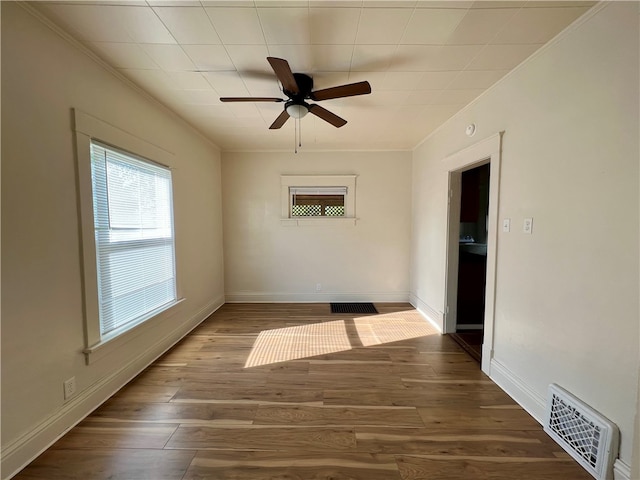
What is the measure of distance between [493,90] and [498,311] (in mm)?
1948

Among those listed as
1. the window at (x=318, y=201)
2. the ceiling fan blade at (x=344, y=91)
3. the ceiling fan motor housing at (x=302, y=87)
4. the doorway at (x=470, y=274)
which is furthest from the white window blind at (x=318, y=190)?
the ceiling fan blade at (x=344, y=91)

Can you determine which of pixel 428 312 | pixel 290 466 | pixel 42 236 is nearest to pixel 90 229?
pixel 42 236

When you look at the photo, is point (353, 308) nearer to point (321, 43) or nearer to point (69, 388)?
point (69, 388)

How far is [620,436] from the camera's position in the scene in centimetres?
134

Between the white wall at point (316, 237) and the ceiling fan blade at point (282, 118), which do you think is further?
the white wall at point (316, 237)

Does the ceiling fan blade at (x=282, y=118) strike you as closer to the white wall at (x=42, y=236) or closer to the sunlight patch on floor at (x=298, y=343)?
the white wall at (x=42, y=236)

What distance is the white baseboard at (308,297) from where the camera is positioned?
4523 millimetres

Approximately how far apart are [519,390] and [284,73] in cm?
291

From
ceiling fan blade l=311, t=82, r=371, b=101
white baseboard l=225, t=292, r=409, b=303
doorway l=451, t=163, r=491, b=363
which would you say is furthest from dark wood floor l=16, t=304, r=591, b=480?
ceiling fan blade l=311, t=82, r=371, b=101

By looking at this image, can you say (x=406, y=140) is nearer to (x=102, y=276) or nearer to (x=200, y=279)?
(x=200, y=279)

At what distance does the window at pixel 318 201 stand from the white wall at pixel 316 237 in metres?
0.25

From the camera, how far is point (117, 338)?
6.90ft

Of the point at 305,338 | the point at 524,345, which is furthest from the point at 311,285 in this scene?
the point at 524,345

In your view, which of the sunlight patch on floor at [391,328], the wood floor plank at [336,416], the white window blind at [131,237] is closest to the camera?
the wood floor plank at [336,416]
